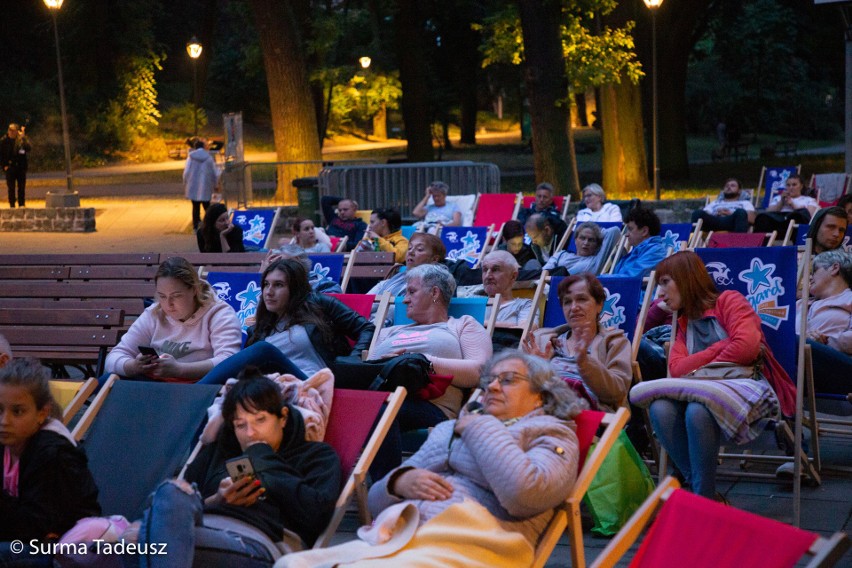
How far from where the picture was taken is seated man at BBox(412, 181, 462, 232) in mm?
14016

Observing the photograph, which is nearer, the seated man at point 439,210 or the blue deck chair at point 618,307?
the blue deck chair at point 618,307

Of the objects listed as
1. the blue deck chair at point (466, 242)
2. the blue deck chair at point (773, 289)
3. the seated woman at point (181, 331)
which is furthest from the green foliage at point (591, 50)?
the seated woman at point (181, 331)

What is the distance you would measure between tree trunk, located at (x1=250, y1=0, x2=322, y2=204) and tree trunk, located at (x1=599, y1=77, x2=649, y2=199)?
19.0ft

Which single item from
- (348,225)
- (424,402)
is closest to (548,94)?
(348,225)

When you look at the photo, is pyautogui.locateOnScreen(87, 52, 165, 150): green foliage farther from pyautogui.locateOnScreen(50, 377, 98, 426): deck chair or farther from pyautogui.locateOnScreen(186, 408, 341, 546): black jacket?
pyautogui.locateOnScreen(186, 408, 341, 546): black jacket

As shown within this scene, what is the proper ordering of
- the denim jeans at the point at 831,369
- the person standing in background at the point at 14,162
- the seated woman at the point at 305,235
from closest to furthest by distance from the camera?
the denim jeans at the point at 831,369
the seated woman at the point at 305,235
the person standing in background at the point at 14,162

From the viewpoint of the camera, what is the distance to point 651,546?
354cm

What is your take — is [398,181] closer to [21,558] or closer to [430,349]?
[430,349]

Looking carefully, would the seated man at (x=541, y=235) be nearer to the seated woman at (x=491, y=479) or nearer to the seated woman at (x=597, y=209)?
the seated woman at (x=597, y=209)

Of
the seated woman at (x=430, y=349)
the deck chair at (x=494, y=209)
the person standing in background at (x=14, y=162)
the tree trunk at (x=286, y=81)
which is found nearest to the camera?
the seated woman at (x=430, y=349)

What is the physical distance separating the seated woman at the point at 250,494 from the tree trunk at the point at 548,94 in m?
16.0

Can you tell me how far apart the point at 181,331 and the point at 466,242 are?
17.6 feet

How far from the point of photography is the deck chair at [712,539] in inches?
126

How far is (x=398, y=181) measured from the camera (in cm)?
1839
